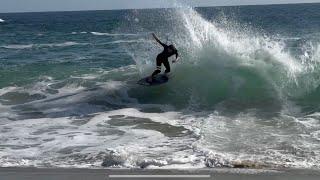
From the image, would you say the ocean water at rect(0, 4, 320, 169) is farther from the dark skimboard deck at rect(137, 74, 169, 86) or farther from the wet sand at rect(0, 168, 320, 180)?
the wet sand at rect(0, 168, 320, 180)

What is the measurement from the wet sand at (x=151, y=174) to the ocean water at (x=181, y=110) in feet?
1.51

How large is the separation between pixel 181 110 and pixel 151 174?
23.3ft

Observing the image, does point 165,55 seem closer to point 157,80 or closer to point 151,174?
point 157,80

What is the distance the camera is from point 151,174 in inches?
354

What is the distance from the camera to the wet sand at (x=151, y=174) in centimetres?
873

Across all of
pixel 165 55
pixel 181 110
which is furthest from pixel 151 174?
pixel 165 55

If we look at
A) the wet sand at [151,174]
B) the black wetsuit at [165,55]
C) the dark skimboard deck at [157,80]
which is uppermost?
the black wetsuit at [165,55]

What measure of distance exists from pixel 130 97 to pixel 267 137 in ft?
21.6

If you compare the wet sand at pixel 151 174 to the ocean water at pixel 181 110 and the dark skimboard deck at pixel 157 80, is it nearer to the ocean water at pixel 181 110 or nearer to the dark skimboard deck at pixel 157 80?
the ocean water at pixel 181 110

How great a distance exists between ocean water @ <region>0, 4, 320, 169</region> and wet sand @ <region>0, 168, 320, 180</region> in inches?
18.2

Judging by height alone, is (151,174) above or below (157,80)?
below

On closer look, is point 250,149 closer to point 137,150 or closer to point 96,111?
point 137,150

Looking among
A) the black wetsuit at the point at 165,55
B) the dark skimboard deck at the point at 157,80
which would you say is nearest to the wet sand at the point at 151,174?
the black wetsuit at the point at 165,55

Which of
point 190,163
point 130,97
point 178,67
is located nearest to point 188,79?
point 178,67
